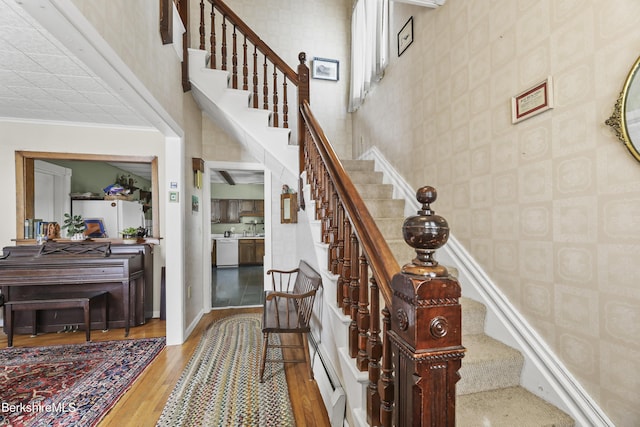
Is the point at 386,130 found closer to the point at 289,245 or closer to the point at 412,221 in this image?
the point at 289,245

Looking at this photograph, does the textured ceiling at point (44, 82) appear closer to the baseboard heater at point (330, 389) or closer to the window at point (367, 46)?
the baseboard heater at point (330, 389)

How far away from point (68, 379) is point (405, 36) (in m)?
4.19

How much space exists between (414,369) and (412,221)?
37cm

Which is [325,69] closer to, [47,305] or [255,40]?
[255,40]

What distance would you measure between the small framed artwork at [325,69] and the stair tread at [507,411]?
4.02 meters

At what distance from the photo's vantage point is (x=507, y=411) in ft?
4.22

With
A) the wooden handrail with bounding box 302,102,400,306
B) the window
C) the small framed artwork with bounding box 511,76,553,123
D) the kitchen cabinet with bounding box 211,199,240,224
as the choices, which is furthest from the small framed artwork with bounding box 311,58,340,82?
the kitchen cabinet with bounding box 211,199,240,224

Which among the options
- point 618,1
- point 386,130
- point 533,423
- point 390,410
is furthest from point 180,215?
point 618,1

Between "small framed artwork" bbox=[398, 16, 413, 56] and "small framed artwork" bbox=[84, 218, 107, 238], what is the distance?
4.27 metres

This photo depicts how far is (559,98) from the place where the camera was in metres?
1.39

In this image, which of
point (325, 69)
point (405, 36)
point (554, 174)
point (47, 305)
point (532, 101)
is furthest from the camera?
point (325, 69)

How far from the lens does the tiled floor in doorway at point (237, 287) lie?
445cm

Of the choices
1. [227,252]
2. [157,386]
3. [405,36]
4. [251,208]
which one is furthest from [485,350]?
[251,208]

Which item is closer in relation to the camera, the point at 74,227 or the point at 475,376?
the point at 475,376
